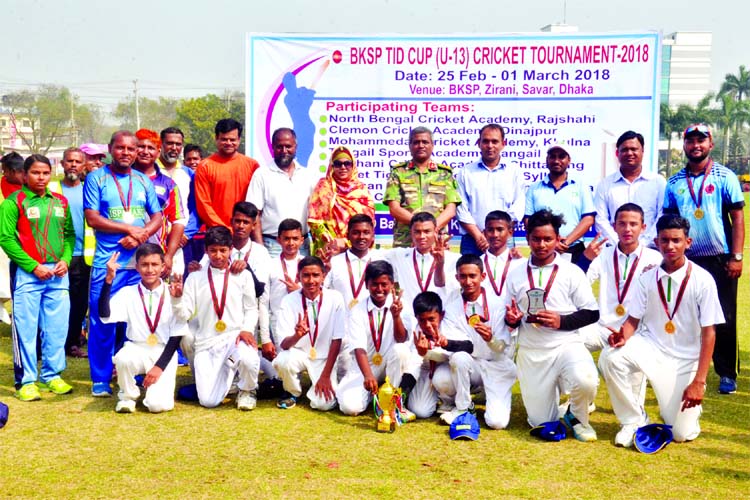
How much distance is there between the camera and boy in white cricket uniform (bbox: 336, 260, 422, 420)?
5.45 m

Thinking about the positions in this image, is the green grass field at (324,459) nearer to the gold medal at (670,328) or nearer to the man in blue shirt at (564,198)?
the gold medal at (670,328)

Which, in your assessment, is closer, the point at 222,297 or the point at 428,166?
the point at 222,297

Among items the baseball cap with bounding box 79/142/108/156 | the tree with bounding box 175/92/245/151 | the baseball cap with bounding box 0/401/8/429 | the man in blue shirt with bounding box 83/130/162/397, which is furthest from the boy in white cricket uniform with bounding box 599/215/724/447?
the tree with bounding box 175/92/245/151

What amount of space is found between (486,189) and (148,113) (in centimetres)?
9019

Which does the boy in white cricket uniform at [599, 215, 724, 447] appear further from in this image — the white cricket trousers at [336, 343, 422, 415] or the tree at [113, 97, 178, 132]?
the tree at [113, 97, 178, 132]

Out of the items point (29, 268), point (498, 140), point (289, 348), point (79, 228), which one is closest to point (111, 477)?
point (289, 348)

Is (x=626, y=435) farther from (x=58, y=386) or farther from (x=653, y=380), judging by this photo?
(x=58, y=386)

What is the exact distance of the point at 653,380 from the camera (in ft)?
16.3

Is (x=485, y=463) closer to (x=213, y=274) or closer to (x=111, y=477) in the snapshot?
(x=111, y=477)

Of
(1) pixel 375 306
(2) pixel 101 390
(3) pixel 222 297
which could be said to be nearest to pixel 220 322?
(3) pixel 222 297

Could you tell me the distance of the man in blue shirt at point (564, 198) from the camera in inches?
257

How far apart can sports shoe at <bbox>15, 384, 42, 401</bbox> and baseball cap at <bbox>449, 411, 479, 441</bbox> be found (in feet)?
10.5

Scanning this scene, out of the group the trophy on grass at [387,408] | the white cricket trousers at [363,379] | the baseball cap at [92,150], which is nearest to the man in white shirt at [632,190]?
the white cricket trousers at [363,379]

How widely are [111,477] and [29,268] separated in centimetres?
235
